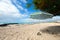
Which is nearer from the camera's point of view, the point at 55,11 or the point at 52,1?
the point at 52,1

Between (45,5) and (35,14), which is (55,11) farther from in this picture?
(35,14)

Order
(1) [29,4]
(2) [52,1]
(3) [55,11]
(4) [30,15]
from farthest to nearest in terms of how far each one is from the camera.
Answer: (1) [29,4] < (3) [55,11] < (2) [52,1] < (4) [30,15]

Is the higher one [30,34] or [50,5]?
[50,5]

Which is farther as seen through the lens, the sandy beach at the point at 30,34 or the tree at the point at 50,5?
the tree at the point at 50,5

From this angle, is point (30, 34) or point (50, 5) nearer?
point (30, 34)

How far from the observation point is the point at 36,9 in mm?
17828

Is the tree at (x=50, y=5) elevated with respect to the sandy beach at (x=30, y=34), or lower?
elevated

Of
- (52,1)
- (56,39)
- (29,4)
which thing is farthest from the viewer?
(29,4)

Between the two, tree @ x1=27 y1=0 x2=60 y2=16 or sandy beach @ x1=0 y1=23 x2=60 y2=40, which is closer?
sandy beach @ x1=0 y1=23 x2=60 y2=40

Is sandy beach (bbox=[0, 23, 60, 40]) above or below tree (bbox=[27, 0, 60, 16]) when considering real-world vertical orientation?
below

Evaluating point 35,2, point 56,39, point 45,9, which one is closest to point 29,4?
point 35,2

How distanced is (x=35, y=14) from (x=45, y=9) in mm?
2352

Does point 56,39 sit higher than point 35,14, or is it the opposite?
point 35,14

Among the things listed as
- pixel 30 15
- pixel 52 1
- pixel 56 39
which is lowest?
pixel 56 39
